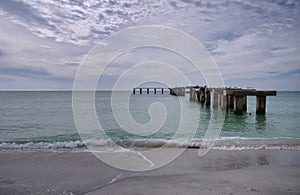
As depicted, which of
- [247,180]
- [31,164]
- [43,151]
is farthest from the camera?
[43,151]

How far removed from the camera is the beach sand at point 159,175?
190 inches

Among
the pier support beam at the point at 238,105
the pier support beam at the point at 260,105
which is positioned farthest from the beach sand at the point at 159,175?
the pier support beam at the point at 260,105

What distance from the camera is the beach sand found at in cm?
483

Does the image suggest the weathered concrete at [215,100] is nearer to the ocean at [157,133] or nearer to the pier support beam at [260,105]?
the ocean at [157,133]

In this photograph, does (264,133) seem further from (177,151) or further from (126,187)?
(126,187)

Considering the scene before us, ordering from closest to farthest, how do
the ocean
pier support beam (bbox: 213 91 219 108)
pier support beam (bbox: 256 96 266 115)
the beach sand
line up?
1. the beach sand
2. the ocean
3. pier support beam (bbox: 256 96 266 115)
4. pier support beam (bbox: 213 91 219 108)

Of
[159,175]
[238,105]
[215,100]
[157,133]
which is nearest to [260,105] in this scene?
[238,105]

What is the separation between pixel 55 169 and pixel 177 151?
428 centimetres

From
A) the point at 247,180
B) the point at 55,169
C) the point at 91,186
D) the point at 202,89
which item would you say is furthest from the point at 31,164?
the point at 202,89

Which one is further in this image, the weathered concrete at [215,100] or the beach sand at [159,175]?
the weathered concrete at [215,100]

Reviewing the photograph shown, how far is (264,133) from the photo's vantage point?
14.6 meters

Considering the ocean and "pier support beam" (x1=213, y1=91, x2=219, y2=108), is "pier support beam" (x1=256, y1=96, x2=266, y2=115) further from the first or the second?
"pier support beam" (x1=213, y1=91, x2=219, y2=108)

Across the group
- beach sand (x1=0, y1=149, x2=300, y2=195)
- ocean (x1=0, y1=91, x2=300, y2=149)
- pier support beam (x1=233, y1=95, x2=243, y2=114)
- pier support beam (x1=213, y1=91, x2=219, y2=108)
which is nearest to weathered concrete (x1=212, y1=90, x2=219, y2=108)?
pier support beam (x1=213, y1=91, x2=219, y2=108)

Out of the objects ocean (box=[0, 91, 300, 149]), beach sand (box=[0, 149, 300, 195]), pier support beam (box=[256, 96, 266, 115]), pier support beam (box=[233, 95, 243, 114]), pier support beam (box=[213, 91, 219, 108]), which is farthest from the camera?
pier support beam (box=[213, 91, 219, 108])
